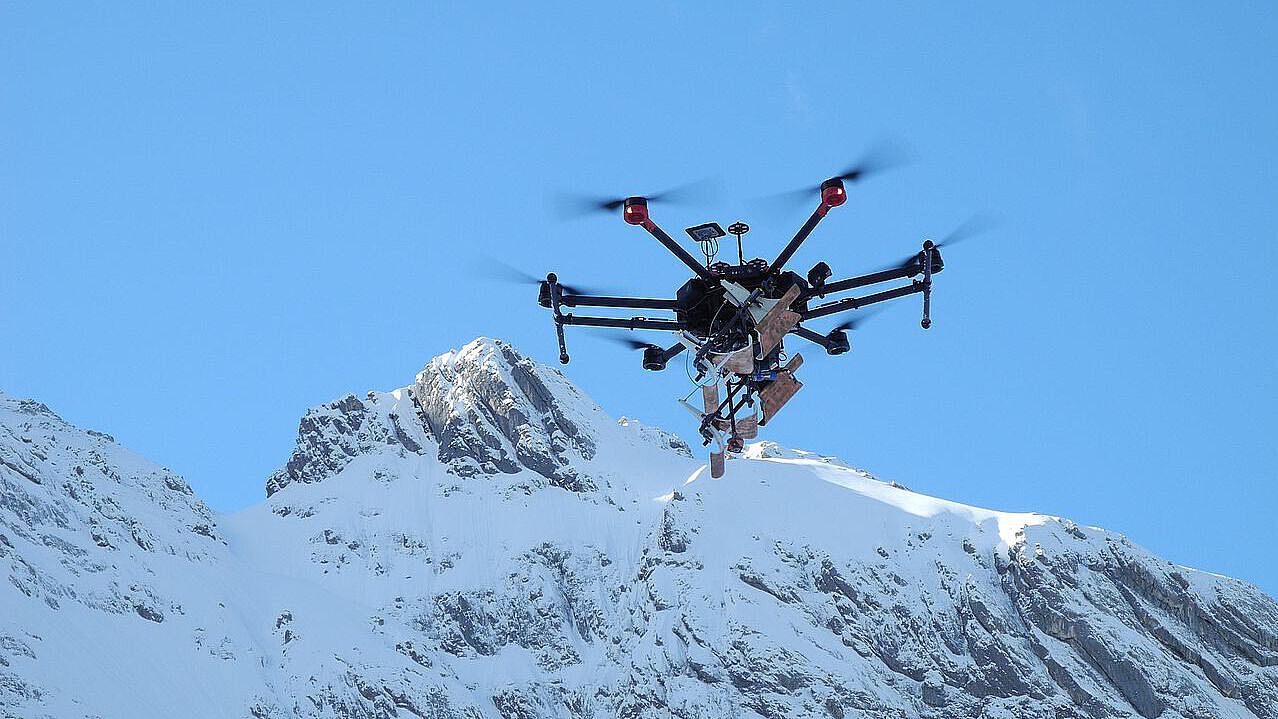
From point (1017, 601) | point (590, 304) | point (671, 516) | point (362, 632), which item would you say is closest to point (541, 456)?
point (671, 516)

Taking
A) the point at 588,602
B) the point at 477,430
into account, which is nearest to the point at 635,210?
the point at 588,602

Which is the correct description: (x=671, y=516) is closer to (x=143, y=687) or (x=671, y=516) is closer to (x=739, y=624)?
(x=739, y=624)

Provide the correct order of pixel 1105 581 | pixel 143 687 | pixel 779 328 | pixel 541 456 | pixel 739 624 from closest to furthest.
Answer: pixel 779 328
pixel 143 687
pixel 739 624
pixel 1105 581
pixel 541 456

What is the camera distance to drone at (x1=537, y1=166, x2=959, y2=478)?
27844 mm

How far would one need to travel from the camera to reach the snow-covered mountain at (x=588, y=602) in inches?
5546

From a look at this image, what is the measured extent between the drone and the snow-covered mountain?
10819 cm

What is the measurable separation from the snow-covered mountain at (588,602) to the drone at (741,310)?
108186mm

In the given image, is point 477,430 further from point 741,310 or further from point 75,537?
point 741,310

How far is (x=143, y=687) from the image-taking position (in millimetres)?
130750

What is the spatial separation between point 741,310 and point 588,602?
13671cm

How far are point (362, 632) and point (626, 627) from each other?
2733cm

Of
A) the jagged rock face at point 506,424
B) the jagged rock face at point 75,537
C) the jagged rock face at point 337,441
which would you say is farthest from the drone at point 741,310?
the jagged rock face at point 337,441

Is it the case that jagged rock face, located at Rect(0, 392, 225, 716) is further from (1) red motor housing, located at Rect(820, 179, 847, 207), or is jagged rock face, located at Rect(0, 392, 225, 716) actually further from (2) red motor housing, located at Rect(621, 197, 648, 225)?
(1) red motor housing, located at Rect(820, 179, 847, 207)

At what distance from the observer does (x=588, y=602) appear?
6363 inches
